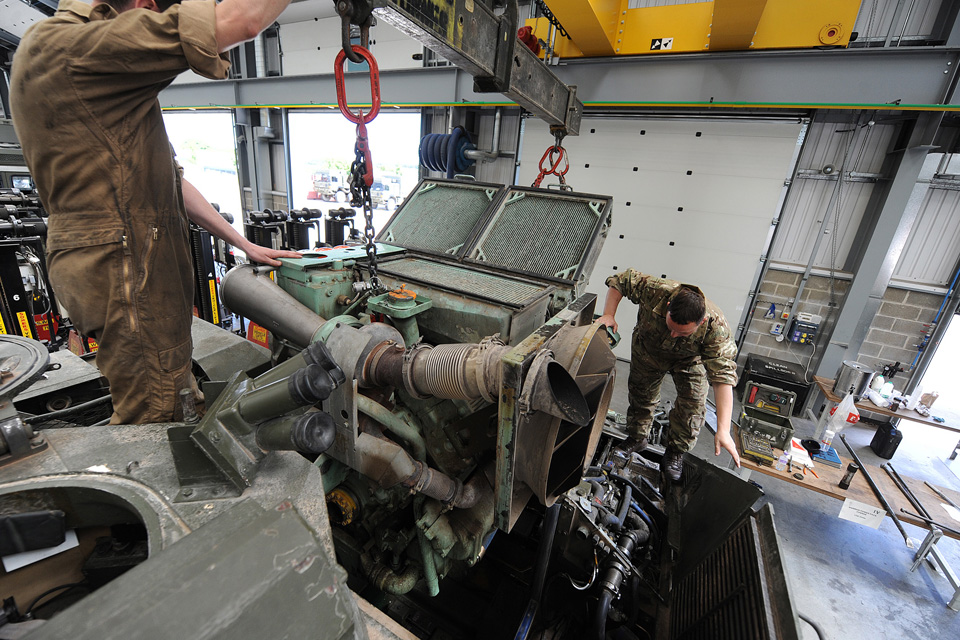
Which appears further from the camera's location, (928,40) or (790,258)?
(790,258)

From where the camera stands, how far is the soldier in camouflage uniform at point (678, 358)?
268cm

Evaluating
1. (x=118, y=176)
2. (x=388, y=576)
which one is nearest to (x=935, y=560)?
(x=388, y=576)

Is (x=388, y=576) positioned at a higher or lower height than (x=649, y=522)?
higher

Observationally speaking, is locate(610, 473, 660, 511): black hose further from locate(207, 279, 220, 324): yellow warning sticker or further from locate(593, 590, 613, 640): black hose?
locate(207, 279, 220, 324): yellow warning sticker

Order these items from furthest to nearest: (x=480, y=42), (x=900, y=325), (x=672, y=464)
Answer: (x=900, y=325) → (x=672, y=464) → (x=480, y=42)

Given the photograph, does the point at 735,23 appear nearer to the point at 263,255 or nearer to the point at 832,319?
the point at 832,319

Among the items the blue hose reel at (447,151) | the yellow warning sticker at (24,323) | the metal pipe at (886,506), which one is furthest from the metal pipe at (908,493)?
the yellow warning sticker at (24,323)

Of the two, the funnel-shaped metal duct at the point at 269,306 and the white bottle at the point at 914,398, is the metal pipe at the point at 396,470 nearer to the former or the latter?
the funnel-shaped metal duct at the point at 269,306

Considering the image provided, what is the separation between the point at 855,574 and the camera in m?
2.92

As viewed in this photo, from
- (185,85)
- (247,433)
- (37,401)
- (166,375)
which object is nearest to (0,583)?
(247,433)

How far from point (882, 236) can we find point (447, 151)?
5135 millimetres

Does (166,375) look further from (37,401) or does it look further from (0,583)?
(37,401)

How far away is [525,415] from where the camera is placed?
1286mm

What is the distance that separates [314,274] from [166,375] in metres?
0.86
